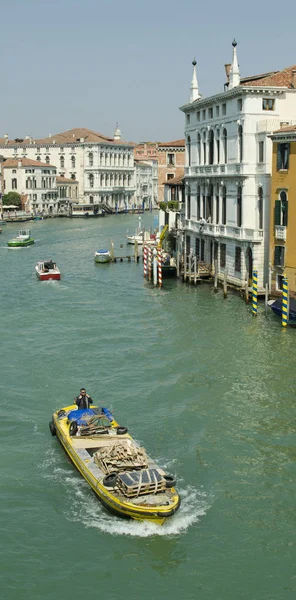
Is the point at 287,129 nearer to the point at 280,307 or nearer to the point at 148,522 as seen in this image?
the point at 280,307

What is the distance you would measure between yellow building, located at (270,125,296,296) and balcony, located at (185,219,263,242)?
62.6 inches

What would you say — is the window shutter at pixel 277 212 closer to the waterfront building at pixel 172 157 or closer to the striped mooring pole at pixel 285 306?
the striped mooring pole at pixel 285 306

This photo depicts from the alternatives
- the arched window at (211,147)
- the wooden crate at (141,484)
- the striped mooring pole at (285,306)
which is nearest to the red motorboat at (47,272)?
the arched window at (211,147)

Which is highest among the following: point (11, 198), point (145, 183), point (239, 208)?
point (145, 183)

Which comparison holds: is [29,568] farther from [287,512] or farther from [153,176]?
[153,176]

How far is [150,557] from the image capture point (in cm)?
1179

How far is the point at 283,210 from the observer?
28.1 m

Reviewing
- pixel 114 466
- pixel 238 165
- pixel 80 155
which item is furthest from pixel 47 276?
pixel 80 155

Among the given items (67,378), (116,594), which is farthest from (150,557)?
(67,378)

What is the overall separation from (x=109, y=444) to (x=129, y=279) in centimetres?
2459

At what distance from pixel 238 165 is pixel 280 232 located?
4.49 m

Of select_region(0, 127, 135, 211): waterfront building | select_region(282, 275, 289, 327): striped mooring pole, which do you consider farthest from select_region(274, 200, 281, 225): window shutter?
select_region(0, 127, 135, 211): waterfront building

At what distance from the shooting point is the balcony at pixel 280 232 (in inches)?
1107

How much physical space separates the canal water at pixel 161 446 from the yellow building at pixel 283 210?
6.58 feet
